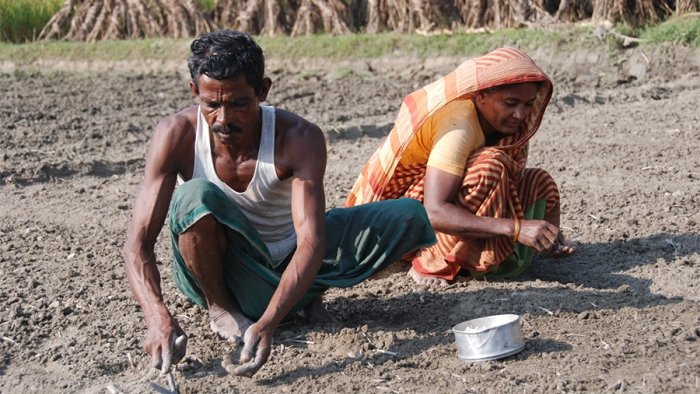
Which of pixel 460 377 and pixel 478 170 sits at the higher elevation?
pixel 478 170

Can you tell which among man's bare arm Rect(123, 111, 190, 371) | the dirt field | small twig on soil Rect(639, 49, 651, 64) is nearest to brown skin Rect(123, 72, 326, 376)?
man's bare arm Rect(123, 111, 190, 371)

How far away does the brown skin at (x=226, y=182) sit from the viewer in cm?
342

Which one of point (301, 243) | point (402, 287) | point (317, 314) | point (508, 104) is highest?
point (508, 104)

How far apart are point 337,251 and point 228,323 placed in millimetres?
473

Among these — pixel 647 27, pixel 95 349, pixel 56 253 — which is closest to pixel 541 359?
pixel 95 349

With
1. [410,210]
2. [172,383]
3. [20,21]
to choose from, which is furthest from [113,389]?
[20,21]

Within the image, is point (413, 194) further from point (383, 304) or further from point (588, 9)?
point (588, 9)

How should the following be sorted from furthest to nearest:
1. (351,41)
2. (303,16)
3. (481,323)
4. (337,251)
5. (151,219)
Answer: (303,16) → (351,41) → (337,251) → (481,323) → (151,219)

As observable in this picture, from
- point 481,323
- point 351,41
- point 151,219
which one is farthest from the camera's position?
point 351,41

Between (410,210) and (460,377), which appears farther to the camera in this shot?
(410,210)

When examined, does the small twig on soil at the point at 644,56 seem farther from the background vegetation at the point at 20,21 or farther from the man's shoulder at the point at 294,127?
the background vegetation at the point at 20,21

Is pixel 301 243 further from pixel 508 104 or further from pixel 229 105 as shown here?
pixel 508 104

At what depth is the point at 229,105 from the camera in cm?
345

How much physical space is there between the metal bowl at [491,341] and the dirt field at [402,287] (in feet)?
0.13
